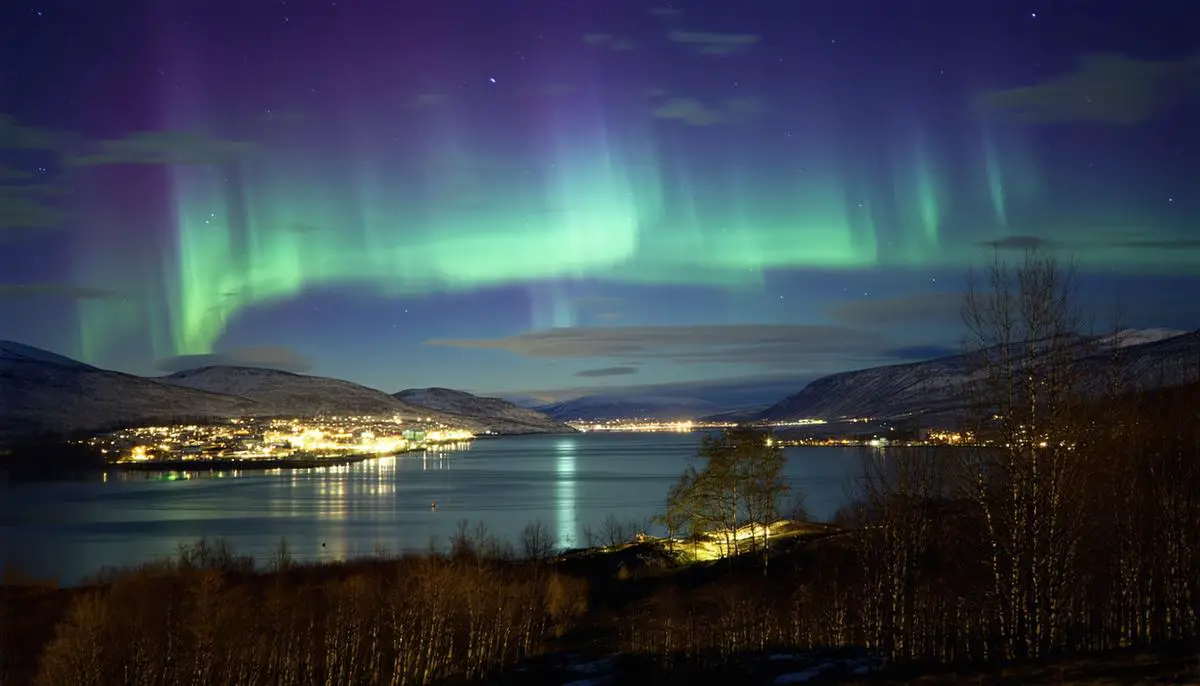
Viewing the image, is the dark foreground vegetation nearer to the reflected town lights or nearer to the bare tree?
the bare tree

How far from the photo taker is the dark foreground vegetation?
2038 cm

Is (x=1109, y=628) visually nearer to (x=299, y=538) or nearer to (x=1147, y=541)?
(x=1147, y=541)

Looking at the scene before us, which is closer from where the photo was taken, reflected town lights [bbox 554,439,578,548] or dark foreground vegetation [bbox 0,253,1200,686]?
dark foreground vegetation [bbox 0,253,1200,686]

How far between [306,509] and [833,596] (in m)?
91.4

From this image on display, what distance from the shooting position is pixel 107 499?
128 metres

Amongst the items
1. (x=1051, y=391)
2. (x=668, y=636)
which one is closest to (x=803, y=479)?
(x=668, y=636)

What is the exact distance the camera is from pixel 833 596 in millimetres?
32188

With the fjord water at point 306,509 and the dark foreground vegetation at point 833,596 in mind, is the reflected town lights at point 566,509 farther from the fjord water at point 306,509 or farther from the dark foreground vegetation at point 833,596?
the dark foreground vegetation at point 833,596

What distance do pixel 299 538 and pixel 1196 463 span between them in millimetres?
73640

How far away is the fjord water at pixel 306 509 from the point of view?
8000 cm

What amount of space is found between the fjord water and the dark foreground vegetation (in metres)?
24.6

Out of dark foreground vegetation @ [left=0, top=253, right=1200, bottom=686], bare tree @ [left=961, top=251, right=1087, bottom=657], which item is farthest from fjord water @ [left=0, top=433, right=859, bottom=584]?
bare tree @ [left=961, top=251, right=1087, bottom=657]

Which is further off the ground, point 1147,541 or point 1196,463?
point 1196,463

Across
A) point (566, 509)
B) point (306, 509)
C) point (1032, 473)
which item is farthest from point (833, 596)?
point (306, 509)
